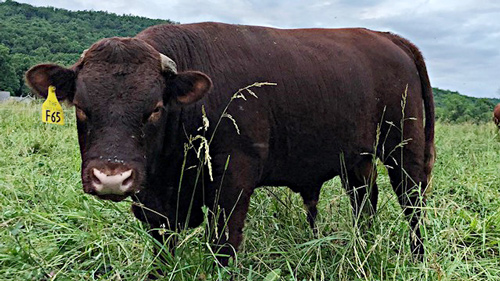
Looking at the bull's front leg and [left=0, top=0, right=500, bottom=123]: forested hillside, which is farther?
[left=0, top=0, right=500, bottom=123]: forested hillside

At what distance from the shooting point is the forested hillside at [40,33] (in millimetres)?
29656

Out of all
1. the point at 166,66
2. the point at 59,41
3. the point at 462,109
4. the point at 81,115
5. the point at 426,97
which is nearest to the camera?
the point at 81,115

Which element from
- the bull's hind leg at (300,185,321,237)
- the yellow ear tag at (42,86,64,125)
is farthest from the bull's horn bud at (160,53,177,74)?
the bull's hind leg at (300,185,321,237)

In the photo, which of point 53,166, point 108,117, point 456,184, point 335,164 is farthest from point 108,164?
point 456,184

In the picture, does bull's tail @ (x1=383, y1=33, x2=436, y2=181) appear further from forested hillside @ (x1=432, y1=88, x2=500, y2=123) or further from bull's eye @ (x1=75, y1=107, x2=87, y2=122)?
forested hillside @ (x1=432, y1=88, x2=500, y2=123)

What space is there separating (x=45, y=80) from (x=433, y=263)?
249 cm

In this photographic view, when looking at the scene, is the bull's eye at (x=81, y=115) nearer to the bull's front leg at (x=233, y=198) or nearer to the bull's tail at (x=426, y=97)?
the bull's front leg at (x=233, y=198)

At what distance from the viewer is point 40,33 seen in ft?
115

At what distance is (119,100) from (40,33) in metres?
36.5

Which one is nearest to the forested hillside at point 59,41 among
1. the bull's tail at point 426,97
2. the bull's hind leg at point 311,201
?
the bull's tail at point 426,97

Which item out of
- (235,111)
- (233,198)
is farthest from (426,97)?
(233,198)

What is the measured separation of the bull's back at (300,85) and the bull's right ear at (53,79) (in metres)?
0.61

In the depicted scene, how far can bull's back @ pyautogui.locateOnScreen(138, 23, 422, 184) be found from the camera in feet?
10.5

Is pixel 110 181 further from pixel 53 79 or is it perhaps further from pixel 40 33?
pixel 40 33
